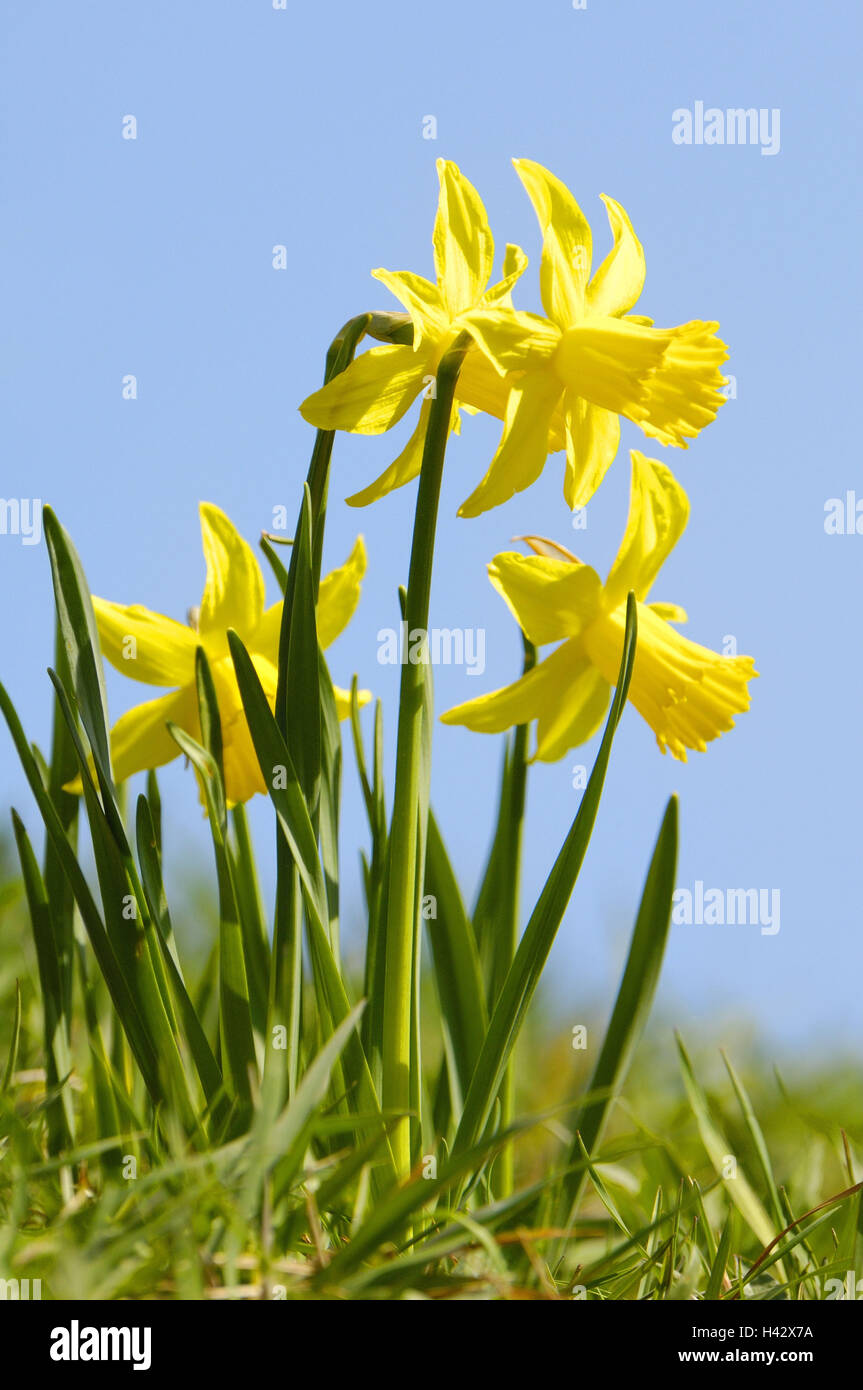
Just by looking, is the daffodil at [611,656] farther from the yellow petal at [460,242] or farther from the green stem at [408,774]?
the yellow petal at [460,242]

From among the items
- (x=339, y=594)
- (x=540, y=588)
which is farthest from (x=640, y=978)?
(x=339, y=594)

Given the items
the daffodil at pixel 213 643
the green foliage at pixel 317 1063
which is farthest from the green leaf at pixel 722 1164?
the daffodil at pixel 213 643

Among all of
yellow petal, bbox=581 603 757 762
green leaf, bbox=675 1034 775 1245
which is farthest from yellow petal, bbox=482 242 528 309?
green leaf, bbox=675 1034 775 1245

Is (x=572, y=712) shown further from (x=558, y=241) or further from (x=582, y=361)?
(x=558, y=241)

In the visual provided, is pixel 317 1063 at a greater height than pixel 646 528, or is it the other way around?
pixel 646 528
